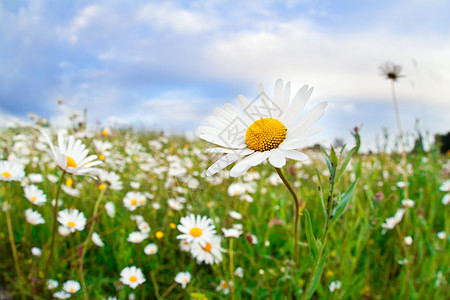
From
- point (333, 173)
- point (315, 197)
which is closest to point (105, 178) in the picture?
point (333, 173)

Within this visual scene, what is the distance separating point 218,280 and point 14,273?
1167 mm

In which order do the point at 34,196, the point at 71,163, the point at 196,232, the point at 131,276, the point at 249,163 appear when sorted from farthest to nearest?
the point at 34,196 < the point at 131,276 < the point at 196,232 < the point at 71,163 < the point at 249,163

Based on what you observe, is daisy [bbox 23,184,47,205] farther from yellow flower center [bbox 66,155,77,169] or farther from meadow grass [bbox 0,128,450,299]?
yellow flower center [bbox 66,155,77,169]

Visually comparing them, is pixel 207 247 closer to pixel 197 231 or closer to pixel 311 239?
pixel 197 231

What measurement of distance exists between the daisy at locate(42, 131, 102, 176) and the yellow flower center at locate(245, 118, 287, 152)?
435 mm

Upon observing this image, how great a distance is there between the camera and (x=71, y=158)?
1.09m

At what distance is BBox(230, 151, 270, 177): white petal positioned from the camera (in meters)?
0.62

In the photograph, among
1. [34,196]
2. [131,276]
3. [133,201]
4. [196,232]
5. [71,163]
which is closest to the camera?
[71,163]

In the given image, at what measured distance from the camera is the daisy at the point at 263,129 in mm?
671

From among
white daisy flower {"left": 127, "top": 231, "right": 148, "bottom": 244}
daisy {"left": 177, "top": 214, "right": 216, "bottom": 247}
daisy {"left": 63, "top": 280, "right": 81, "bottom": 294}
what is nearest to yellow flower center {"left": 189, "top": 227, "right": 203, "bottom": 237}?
daisy {"left": 177, "top": 214, "right": 216, "bottom": 247}

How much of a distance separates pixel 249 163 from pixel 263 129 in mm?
128

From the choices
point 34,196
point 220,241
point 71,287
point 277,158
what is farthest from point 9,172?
point 277,158

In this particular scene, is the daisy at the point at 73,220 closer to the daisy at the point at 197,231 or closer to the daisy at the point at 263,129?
the daisy at the point at 197,231

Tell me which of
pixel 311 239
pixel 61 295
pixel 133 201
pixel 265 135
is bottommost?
pixel 61 295
